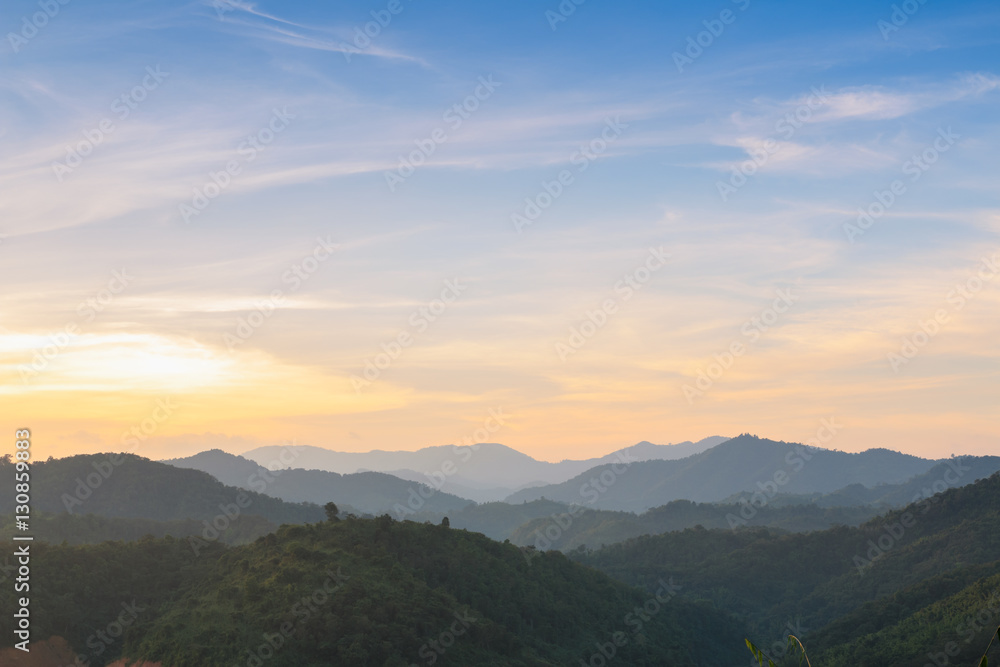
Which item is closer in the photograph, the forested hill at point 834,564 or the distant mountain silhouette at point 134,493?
the forested hill at point 834,564

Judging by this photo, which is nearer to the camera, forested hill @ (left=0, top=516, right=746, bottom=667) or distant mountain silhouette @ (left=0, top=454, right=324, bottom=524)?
forested hill @ (left=0, top=516, right=746, bottom=667)

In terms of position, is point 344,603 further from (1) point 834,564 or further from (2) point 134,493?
(2) point 134,493

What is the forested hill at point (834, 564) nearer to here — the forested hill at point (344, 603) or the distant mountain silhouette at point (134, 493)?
the forested hill at point (344, 603)

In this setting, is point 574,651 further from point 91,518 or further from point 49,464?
point 49,464

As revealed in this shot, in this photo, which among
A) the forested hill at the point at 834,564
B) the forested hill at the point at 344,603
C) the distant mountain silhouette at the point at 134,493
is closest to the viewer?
the forested hill at the point at 344,603

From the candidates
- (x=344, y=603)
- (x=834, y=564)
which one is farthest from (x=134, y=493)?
(x=834, y=564)

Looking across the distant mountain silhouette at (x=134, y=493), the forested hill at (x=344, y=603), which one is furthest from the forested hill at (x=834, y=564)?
the distant mountain silhouette at (x=134, y=493)

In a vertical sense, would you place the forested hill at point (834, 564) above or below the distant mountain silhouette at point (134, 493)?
below

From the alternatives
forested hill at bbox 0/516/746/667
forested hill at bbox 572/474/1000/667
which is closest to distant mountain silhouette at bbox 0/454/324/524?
forested hill at bbox 572/474/1000/667

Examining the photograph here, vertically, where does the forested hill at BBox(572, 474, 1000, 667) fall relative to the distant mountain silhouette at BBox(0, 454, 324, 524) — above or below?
below

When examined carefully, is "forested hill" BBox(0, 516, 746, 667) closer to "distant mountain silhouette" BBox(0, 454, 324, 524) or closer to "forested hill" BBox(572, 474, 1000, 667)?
"forested hill" BBox(572, 474, 1000, 667)
